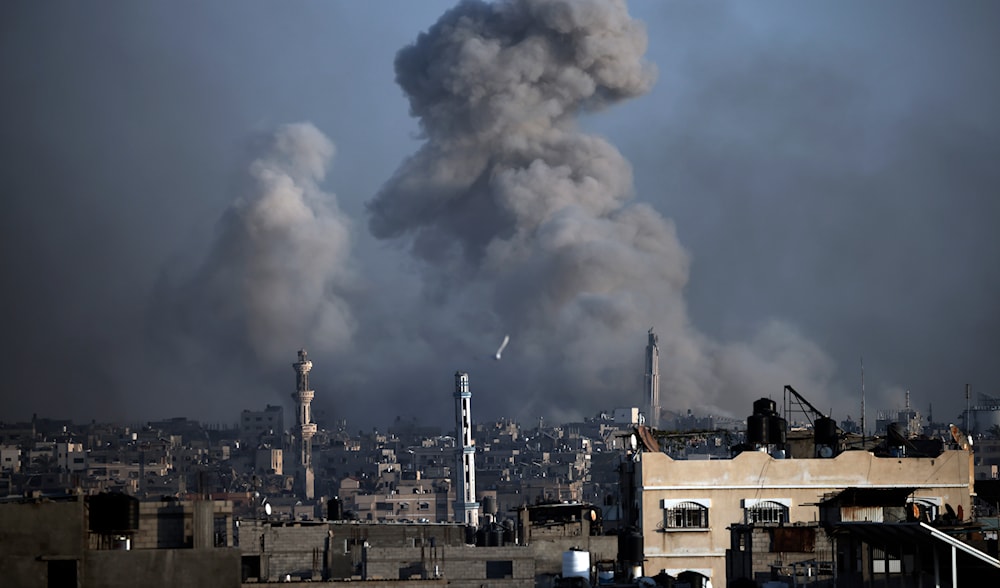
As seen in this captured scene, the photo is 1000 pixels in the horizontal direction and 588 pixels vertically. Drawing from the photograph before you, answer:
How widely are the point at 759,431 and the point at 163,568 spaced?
20036 millimetres

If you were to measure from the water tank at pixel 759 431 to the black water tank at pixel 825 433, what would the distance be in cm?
103

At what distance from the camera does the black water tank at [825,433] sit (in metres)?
41.3

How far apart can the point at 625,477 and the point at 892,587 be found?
18.2 meters

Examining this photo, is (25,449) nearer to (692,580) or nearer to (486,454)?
(486,454)

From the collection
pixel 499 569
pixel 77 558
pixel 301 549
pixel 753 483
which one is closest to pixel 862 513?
pixel 753 483

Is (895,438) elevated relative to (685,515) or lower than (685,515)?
elevated

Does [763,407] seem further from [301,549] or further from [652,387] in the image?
[652,387]

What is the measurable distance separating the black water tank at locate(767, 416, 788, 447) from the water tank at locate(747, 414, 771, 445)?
46 mm

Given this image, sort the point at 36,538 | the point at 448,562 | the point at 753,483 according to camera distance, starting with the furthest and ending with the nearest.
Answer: the point at 753,483 < the point at 448,562 < the point at 36,538

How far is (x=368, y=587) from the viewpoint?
2902cm

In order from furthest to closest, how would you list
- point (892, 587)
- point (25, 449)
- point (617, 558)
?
point (25, 449), point (617, 558), point (892, 587)

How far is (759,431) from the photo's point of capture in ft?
136

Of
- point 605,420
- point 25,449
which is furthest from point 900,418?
point 25,449

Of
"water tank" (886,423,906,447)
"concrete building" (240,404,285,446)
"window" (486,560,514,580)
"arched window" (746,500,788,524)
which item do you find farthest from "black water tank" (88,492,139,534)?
"concrete building" (240,404,285,446)
